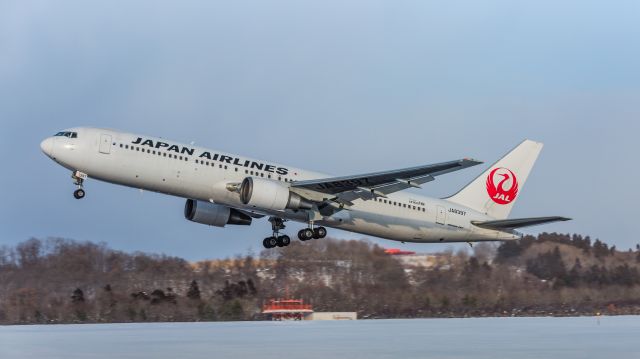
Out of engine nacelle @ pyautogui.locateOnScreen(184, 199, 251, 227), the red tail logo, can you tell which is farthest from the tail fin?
engine nacelle @ pyautogui.locateOnScreen(184, 199, 251, 227)

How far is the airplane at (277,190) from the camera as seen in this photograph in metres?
51.6

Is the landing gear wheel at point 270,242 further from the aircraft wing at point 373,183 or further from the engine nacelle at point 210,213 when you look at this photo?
the aircraft wing at point 373,183

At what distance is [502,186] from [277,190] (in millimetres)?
13537

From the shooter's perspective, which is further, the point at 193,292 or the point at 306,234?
the point at 193,292

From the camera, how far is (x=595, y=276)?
74.4m

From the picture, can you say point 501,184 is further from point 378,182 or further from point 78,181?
point 78,181

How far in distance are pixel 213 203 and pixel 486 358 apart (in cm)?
1386

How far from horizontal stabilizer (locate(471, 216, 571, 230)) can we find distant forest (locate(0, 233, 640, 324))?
15.8 m

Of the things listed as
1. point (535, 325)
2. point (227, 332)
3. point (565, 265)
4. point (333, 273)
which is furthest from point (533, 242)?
point (227, 332)

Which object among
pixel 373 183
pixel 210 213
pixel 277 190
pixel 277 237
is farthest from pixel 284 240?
pixel 373 183

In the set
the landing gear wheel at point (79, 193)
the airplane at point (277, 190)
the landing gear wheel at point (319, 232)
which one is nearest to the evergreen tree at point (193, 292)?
the airplane at point (277, 190)

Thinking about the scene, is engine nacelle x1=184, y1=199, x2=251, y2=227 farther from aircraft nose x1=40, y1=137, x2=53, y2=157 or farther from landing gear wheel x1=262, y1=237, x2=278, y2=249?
aircraft nose x1=40, y1=137, x2=53, y2=157

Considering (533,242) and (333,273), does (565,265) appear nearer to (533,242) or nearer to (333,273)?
(533,242)

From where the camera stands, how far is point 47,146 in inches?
2047
